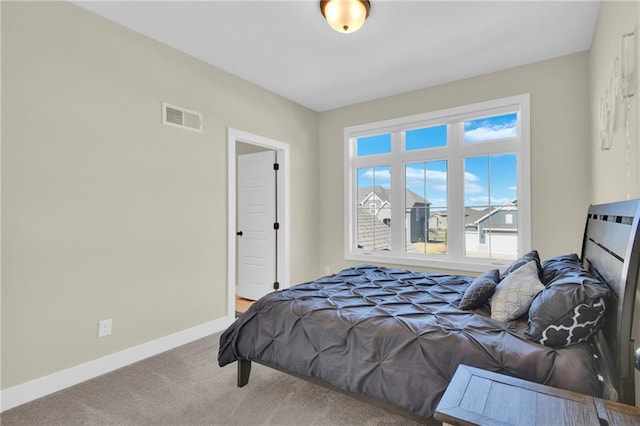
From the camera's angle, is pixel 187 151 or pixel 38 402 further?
pixel 187 151

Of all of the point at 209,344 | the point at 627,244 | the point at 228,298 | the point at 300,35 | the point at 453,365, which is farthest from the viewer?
the point at 228,298

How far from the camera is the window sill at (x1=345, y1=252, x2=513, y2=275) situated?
3.63 meters

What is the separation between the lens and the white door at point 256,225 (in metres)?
4.46

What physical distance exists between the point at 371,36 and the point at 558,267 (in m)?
2.28

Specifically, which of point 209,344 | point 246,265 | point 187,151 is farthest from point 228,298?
point 187,151

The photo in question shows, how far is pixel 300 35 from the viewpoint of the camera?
113 inches

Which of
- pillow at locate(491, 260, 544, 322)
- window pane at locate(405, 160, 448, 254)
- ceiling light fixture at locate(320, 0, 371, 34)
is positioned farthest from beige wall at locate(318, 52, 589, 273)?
ceiling light fixture at locate(320, 0, 371, 34)

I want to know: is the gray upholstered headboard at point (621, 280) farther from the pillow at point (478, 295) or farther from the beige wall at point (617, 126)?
the pillow at point (478, 295)

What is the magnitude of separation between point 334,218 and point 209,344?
94.9 inches

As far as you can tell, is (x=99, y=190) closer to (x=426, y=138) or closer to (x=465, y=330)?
(x=465, y=330)

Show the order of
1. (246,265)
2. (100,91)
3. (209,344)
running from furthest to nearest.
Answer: (246,265) < (209,344) < (100,91)

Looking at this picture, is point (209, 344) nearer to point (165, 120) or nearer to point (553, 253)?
point (165, 120)

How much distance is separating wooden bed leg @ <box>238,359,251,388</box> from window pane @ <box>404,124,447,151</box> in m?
3.20

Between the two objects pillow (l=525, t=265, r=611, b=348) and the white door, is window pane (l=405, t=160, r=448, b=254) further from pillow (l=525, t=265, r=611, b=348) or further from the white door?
pillow (l=525, t=265, r=611, b=348)
